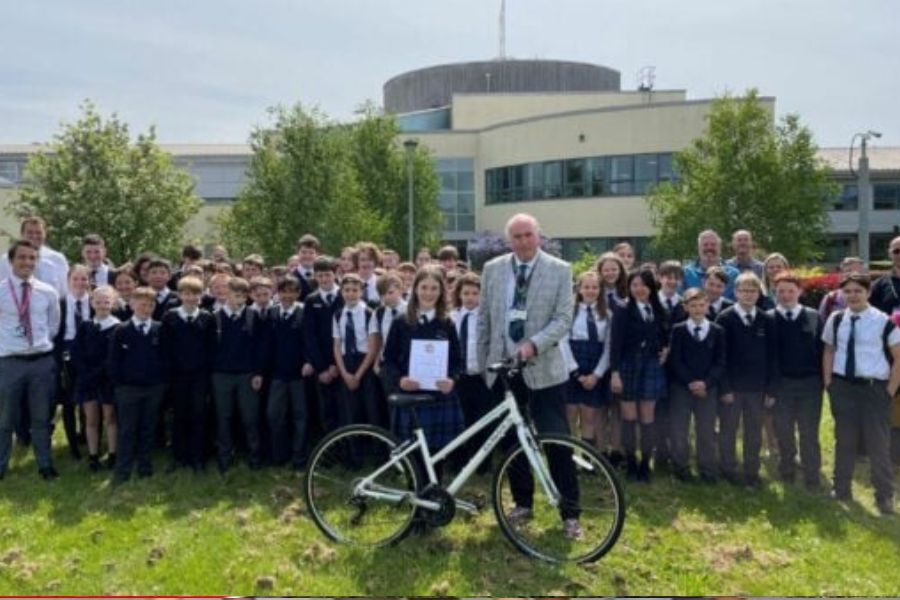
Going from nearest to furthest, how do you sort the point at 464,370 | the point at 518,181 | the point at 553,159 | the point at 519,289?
the point at 519,289
the point at 464,370
the point at 553,159
the point at 518,181

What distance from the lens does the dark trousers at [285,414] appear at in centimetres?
736

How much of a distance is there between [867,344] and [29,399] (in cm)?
703

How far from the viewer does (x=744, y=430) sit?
7129 mm

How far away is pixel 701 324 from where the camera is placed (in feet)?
23.1

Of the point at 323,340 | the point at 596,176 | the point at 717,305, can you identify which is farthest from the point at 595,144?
the point at 323,340

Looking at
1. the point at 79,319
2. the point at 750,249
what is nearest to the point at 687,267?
the point at 750,249

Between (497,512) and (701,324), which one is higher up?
(701,324)

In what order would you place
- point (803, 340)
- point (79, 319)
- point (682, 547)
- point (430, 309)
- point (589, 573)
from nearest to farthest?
point (589, 573)
point (682, 547)
point (430, 309)
point (803, 340)
point (79, 319)

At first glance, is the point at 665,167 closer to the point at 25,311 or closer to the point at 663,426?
the point at 663,426

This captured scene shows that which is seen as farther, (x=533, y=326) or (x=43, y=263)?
(x=43, y=263)

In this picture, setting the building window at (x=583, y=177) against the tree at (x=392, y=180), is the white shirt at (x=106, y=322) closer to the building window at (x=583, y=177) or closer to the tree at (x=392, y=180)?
the tree at (x=392, y=180)

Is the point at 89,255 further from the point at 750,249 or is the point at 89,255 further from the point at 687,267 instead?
the point at 750,249


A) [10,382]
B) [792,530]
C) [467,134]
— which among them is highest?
[467,134]

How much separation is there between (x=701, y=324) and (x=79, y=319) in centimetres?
567
